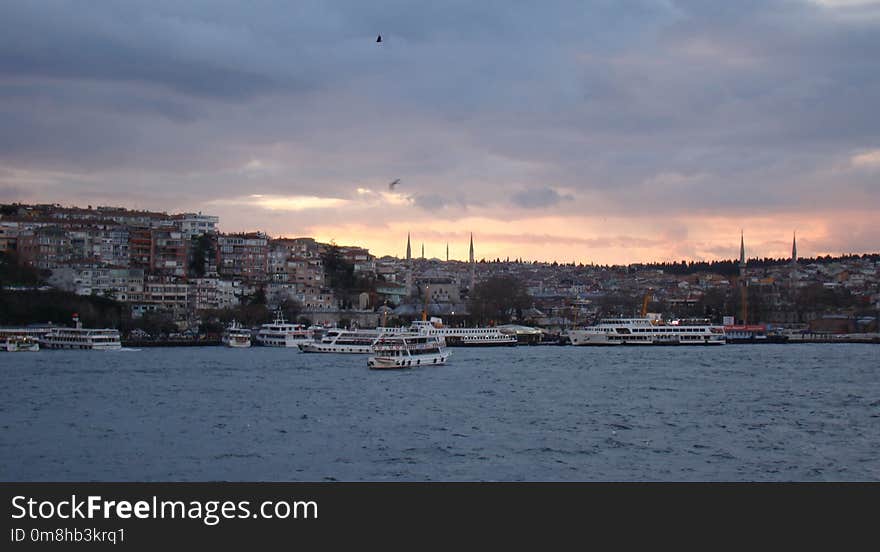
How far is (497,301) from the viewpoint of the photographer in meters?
86.6

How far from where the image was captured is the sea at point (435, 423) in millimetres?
16750

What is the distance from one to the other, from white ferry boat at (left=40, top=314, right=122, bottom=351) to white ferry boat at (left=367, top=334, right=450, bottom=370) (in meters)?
16.1

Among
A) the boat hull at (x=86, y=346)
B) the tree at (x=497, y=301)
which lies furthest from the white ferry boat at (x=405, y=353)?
the tree at (x=497, y=301)

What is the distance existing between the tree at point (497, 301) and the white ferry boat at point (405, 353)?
1520 inches

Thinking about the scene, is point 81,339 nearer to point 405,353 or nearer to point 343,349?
point 343,349

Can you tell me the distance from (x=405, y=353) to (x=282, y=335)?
21.6 m

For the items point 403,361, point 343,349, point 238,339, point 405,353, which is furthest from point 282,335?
point 403,361

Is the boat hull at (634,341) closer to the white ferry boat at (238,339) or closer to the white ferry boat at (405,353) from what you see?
the white ferry boat at (238,339)

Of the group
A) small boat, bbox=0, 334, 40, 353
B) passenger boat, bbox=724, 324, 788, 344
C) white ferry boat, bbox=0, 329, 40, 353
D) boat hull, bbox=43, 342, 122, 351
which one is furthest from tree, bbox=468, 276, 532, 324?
small boat, bbox=0, 334, 40, 353

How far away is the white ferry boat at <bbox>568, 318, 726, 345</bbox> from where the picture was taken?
6353cm
